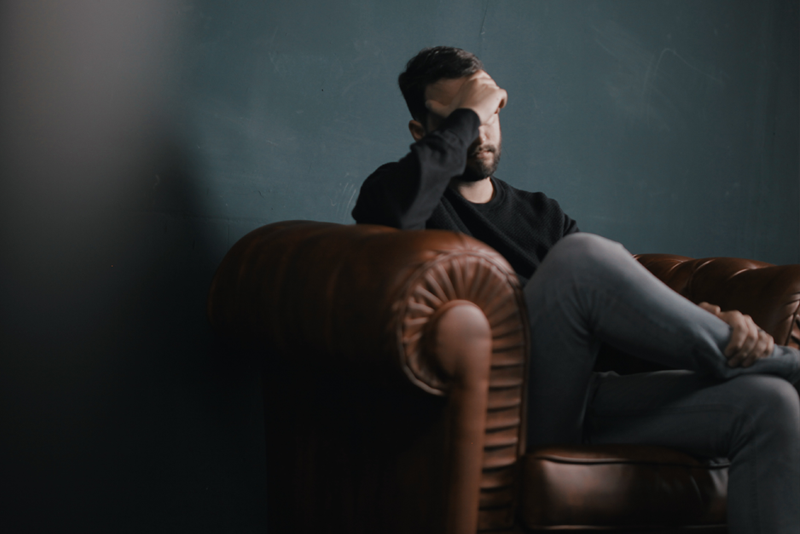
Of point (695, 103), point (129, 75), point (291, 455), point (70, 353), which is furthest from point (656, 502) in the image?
point (695, 103)

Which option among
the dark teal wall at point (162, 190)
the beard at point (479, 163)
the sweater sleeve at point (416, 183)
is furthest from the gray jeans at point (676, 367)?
the dark teal wall at point (162, 190)

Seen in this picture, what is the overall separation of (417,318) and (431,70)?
2.48ft

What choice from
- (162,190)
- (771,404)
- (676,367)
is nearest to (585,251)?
(676,367)

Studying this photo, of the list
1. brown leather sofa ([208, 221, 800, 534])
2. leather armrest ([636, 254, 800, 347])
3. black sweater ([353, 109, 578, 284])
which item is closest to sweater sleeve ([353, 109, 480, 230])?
black sweater ([353, 109, 578, 284])

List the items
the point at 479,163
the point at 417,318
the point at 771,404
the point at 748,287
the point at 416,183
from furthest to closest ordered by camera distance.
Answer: the point at 479,163, the point at 748,287, the point at 416,183, the point at 771,404, the point at 417,318

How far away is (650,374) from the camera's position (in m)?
1.01

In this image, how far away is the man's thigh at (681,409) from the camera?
823mm

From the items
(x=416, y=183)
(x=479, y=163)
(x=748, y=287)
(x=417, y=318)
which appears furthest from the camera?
(x=479, y=163)

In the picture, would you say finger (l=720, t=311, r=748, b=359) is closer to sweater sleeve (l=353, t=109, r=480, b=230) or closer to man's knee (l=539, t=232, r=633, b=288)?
man's knee (l=539, t=232, r=633, b=288)

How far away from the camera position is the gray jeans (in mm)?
777

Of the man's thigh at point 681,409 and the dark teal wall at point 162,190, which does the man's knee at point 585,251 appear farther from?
the dark teal wall at point 162,190

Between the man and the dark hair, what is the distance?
1.02 ft

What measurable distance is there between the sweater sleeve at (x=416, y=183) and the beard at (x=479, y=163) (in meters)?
0.19

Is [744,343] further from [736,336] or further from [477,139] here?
[477,139]
